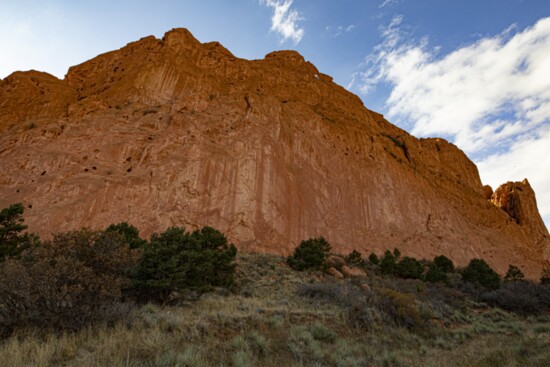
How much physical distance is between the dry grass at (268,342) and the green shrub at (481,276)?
11.9 metres

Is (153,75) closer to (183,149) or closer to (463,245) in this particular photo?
(183,149)

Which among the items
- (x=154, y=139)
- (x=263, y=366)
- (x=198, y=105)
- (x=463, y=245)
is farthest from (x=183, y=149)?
(x=463, y=245)

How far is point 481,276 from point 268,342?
2401 centimetres

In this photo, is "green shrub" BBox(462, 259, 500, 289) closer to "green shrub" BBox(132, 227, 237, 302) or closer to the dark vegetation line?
the dark vegetation line

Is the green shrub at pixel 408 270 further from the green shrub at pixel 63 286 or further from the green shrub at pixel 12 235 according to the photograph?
the green shrub at pixel 12 235

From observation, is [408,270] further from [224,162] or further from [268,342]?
[268,342]

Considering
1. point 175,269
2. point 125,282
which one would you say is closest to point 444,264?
point 175,269

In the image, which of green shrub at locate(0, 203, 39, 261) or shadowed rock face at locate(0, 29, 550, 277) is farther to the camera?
shadowed rock face at locate(0, 29, 550, 277)

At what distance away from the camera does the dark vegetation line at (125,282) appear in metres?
6.39

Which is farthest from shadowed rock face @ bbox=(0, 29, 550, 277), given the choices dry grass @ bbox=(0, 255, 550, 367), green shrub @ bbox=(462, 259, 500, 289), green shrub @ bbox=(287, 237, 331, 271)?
dry grass @ bbox=(0, 255, 550, 367)

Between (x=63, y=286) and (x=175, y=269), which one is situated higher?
(x=175, y=269)

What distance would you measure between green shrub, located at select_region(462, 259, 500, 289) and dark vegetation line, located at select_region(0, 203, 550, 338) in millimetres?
141

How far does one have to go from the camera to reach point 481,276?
24969 mm

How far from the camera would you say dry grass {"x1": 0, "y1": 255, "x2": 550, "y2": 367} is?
536 centimetres
